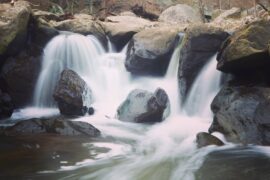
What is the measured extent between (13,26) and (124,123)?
15.7ft

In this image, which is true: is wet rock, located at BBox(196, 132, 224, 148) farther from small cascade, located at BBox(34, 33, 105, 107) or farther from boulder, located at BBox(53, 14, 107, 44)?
boulder, located at BBox(53, 14, 107, 44)

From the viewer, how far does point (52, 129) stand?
30.6ft

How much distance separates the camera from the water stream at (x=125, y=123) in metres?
6.82

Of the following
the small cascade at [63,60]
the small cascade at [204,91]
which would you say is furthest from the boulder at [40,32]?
the small cascade at [204,91]

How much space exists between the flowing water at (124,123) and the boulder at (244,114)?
2.71ft

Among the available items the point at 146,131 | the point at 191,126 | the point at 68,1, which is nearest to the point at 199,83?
the point at 191,126

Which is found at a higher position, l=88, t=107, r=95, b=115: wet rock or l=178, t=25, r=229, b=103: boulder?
l=178, t=25, r=229, b=103: boulder

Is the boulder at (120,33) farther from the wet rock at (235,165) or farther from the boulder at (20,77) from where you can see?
the wet rock at (235,165)

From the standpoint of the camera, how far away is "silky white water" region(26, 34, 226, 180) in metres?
6.86

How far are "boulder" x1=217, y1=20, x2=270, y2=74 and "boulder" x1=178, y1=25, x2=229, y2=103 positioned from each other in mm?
1964

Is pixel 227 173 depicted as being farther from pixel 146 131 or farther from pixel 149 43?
pixel 149 43

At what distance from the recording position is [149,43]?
13875 millimetres

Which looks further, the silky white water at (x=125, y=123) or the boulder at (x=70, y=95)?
the boulder at (x=70, y=95)

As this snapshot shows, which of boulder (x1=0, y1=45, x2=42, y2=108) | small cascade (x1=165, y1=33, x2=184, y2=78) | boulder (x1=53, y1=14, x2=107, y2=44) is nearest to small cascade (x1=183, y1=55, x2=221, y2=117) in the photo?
small cascade (x1=165, y1=33, x2=184, y2=78)
